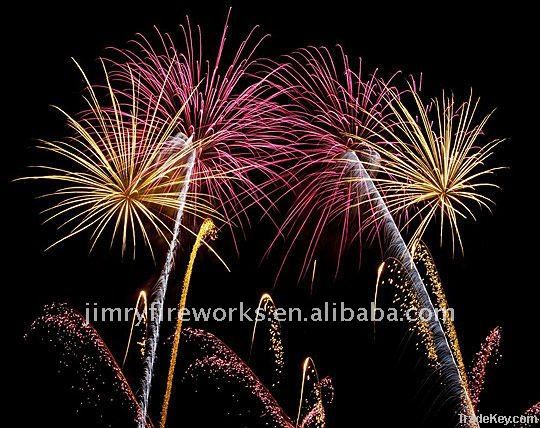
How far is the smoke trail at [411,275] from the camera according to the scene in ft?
45.0

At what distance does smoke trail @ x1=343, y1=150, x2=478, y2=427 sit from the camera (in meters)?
13.7

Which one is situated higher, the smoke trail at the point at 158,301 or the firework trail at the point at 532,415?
the smoke trail at the point at 158,301

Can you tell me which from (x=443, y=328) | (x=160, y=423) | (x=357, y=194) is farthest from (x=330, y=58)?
(x=160, y=423)

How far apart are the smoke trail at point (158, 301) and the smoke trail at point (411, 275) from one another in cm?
346

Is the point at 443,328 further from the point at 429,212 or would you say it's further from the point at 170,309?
the point at 170,309

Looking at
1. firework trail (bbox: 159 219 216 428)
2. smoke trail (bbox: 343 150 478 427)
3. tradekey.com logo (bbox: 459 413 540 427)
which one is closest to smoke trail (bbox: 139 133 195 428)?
firework trail (bbox: 159 219 216 428)

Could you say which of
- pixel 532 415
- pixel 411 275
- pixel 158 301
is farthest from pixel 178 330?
pixel 532 415

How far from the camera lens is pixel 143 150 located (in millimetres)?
12727

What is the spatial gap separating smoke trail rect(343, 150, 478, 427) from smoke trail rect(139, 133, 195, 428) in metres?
3.46

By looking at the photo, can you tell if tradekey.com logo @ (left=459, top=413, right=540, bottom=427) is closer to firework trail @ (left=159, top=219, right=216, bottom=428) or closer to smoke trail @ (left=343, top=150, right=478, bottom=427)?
smoke trail @ (left=343, top=150, right=478, bottom=427)

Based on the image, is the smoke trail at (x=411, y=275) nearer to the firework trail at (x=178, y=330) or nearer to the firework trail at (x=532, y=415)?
the firework trail at (x=532, y=415)

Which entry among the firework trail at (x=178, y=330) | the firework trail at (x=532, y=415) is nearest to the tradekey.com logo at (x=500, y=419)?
the firework trail at (x=532, y=415)

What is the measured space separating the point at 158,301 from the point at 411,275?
5.06 m

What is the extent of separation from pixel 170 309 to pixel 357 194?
4.45 metres
